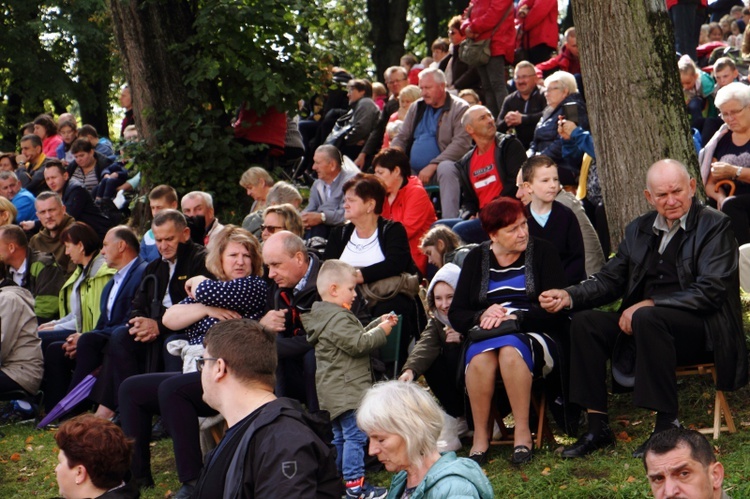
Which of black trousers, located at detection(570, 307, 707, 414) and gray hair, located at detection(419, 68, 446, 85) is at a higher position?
gray hair, located at detection(419, 68, 446, 85)

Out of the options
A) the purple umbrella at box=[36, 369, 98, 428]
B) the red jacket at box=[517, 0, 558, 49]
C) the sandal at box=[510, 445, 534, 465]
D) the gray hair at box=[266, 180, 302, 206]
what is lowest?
the sandal at box=[510, 445, 534, 465]

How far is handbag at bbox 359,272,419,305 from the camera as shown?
791 centimetres

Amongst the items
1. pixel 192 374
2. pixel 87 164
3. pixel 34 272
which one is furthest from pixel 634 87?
pixel 87 164

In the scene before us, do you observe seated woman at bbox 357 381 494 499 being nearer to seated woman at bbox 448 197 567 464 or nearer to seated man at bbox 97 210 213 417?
seated woman at bbox 448 197 567 464

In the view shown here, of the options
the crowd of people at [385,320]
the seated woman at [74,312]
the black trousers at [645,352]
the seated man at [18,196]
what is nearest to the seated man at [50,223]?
the crowd of people at [385,320]

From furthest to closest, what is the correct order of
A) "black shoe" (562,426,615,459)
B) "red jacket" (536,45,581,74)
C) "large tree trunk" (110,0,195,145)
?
"red jacket" (536,45,581,74) < "large tree trunk" (110,0,195,145) < "black shoe" (562,426,615,459)

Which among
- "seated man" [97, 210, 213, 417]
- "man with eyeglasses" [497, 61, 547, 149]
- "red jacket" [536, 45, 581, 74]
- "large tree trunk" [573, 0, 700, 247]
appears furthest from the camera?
"red jacket" [536, 45, 581, 74]

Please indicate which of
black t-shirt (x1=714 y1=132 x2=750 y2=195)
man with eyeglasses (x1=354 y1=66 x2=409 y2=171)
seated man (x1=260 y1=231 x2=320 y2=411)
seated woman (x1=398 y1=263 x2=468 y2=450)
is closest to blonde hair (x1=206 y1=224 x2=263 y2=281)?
seated man (x1=260 y1=231 x2=320 y2=411)

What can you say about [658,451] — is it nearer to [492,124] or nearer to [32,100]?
[492,124]

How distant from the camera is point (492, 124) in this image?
9945 millimetres

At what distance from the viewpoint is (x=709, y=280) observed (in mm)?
6352

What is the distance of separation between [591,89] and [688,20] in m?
7.55

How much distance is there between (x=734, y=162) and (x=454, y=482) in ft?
17.0

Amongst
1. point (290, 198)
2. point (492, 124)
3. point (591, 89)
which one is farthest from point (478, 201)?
point (591, 89)
